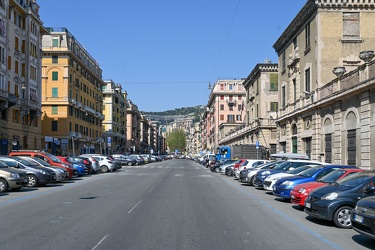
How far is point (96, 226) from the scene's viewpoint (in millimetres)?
10211

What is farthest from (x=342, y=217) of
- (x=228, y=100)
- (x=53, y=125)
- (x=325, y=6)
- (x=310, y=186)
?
(x=228, y=100)

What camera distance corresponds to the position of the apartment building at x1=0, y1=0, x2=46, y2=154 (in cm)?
4419

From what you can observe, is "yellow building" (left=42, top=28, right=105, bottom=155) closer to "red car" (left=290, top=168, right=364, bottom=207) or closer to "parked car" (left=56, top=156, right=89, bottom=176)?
"parked car" (left=56, top=156, right=89, bottom=176)

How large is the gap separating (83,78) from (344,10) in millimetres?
52080

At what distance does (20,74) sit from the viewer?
49.2 meters

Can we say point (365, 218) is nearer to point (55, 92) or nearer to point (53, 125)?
point (53, 125)

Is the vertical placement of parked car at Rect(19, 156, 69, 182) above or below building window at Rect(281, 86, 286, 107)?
below

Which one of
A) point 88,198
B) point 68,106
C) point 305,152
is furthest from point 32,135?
point 88,198

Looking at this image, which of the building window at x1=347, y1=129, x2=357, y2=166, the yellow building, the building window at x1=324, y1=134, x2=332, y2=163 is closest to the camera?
the building window at x1=347, y1=129, x2=357, y2=166

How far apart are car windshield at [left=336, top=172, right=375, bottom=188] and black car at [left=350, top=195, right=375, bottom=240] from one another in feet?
8.96

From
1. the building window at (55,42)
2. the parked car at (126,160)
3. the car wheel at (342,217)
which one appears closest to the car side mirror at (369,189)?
the car wheel at (342,217)

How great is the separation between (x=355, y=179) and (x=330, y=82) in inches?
798

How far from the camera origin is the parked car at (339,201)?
35.3ft

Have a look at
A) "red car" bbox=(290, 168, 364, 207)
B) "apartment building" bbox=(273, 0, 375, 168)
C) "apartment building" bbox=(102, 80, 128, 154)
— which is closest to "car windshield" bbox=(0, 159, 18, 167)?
"red car" bbox=(290, 168, 364, 207)
